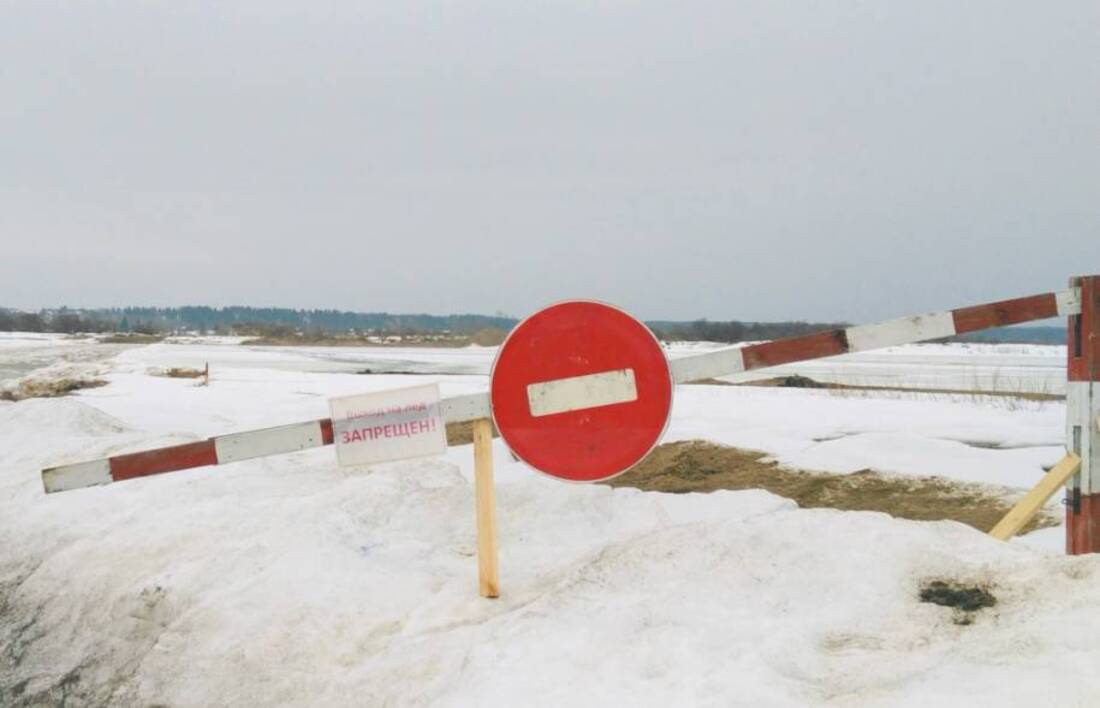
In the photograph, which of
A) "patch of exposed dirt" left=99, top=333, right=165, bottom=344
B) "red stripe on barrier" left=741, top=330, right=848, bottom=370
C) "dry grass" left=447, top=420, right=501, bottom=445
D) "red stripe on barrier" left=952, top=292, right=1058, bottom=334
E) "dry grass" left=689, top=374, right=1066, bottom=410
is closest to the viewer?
"red stripe on barrier" left=741, top=330, right=848, bottom=370

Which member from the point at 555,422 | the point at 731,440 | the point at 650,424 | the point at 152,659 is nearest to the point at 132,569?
the point at 152,659

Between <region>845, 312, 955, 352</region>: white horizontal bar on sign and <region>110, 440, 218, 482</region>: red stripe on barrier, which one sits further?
<region>845, 312, 955, 352</region>: white horizontal bar on sign

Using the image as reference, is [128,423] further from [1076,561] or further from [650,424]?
[1076,561]

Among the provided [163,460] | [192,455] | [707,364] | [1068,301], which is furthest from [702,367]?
[163,460]

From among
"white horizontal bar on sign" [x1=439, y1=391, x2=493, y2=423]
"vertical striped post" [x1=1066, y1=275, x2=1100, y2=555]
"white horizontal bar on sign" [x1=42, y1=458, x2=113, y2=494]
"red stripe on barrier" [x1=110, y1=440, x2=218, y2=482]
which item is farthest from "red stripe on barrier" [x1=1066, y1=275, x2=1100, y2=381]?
"white horizontal bar on sign" [x1=42, y1=458, x2=113, y2=494]

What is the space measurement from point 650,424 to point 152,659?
2409 millimetres

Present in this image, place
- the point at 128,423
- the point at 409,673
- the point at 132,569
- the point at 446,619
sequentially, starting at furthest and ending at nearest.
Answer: the point at 128,423 → the point at 132,569 → the point at 446,619 → the point at 409,673

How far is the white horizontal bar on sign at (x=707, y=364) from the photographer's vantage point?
3.61m

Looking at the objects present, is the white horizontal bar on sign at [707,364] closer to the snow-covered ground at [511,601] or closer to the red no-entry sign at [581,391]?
the red no-entry sign at [581,391]

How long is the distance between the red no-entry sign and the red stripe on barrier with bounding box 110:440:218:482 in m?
1.21

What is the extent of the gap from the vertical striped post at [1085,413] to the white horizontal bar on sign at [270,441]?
342 cm

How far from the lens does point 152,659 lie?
139 inches

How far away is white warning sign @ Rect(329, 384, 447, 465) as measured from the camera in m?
3.45

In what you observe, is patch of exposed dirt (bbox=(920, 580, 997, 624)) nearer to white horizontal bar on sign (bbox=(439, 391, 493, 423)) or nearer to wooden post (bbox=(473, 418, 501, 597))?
wooden post (bbox=(473, 418, 501, 597))
